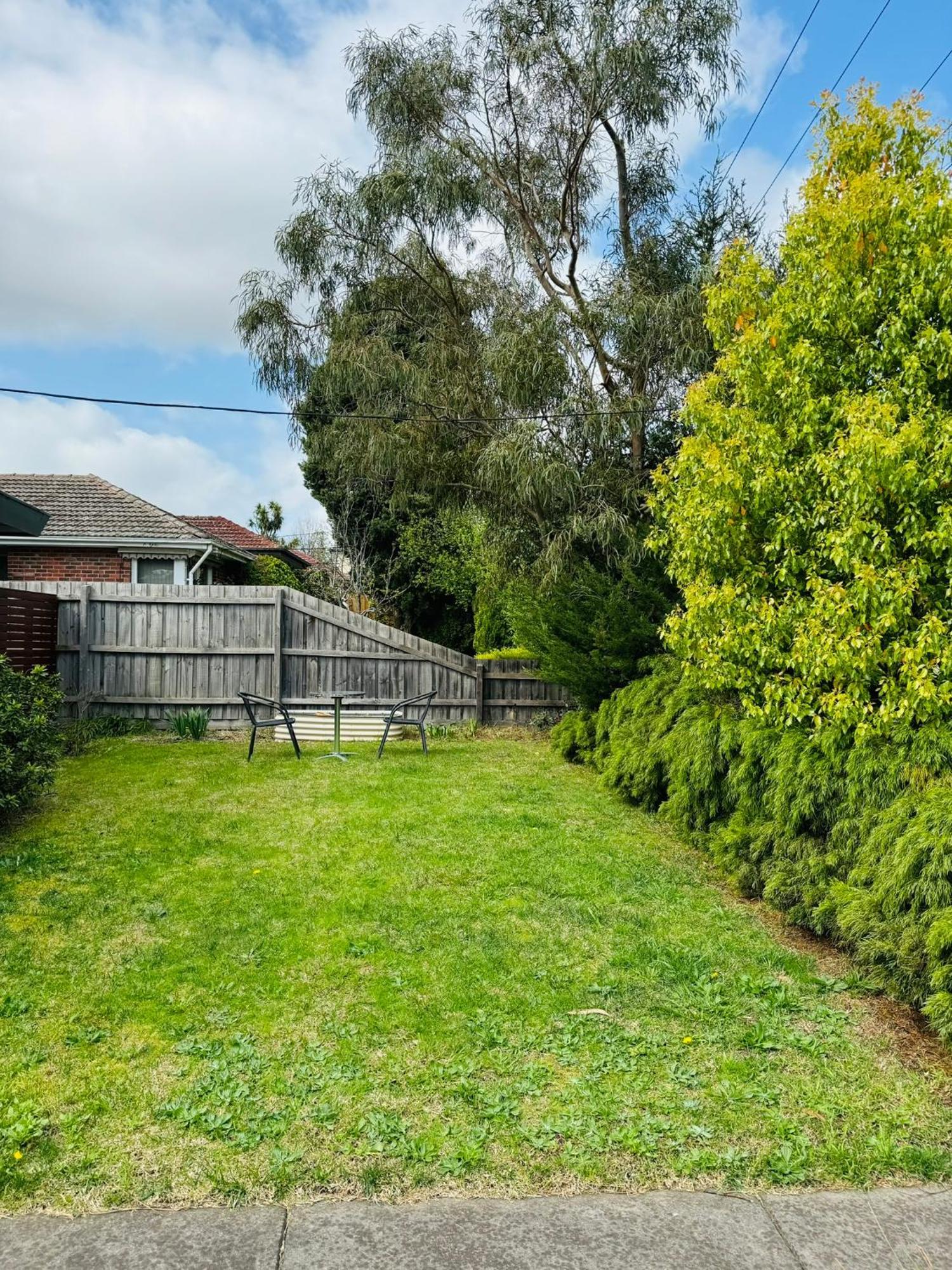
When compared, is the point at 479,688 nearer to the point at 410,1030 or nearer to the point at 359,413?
the point at 359,413

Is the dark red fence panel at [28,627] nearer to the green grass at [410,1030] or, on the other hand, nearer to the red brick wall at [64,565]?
the red brick wall at [64,565]

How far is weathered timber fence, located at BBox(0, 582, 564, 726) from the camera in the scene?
11844 millimetres

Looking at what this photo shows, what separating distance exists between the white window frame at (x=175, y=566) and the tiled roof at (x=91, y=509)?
1.43 feet

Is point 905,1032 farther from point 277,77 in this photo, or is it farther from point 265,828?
point 277,77

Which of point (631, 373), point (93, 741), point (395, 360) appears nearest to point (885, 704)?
point (631, 373)

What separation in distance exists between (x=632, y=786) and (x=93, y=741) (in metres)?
7.17

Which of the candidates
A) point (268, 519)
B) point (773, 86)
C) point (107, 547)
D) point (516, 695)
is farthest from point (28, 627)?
point (268, 519)

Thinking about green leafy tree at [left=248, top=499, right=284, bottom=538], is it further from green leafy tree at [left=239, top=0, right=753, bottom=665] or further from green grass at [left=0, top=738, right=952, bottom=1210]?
green grass at [left=0, top=738, right=952, bottom=1210]

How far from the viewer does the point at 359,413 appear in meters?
10.9

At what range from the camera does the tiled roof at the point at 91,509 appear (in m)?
15.0

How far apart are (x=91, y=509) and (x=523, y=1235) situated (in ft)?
51.9

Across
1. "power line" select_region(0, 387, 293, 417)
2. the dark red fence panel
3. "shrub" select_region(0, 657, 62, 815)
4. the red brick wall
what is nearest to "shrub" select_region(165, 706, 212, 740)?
the dark red fence panel

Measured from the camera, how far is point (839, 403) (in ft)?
17.0

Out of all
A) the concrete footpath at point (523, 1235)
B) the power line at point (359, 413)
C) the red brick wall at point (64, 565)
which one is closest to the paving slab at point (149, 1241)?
the concrete footpath at point (523, 1235)
